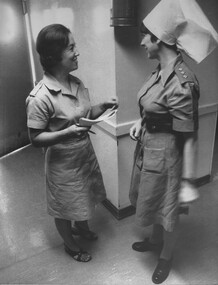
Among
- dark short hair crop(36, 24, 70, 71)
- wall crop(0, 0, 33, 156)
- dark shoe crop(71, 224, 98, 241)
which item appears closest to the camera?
dark short hair crop(36, 24, 70, 71)

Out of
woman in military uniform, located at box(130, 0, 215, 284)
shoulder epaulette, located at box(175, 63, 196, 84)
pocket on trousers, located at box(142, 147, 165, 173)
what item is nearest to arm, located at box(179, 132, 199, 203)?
woman in military uniform, located at box(130, 0, 215, 284)

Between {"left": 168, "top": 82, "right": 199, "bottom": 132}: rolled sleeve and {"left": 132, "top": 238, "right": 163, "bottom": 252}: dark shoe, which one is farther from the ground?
{"left": 168, "top": 82, "right": 199, "bottom": 132}: rolled sleeve

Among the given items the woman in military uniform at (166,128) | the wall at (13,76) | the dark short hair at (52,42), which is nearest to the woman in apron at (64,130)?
the dark short hair at (52,42)

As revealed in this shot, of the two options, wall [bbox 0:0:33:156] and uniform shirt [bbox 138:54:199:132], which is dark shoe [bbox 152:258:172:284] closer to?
uniform shirt [bbox 138:54:199:132]

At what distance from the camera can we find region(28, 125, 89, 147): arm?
1.51 metres

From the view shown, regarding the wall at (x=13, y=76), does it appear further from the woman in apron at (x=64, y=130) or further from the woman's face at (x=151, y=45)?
the woman's face at (x=151, y=45)

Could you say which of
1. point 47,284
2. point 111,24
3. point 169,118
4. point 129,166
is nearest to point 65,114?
point 169,118

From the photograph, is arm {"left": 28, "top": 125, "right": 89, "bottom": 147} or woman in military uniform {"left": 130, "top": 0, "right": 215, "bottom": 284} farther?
arm {"left": 28, "top": 125, "right": 89, "bottom": 147}

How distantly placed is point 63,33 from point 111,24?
480 mm

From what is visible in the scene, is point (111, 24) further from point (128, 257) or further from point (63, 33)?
point (128, 257)

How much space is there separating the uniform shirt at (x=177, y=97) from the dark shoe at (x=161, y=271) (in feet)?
3.19

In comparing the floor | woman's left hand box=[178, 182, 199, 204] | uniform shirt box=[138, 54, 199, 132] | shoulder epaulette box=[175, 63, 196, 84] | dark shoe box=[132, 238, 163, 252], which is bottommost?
the floor

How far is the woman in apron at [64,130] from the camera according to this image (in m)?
1.51

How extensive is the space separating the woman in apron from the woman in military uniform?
0.32 metres
